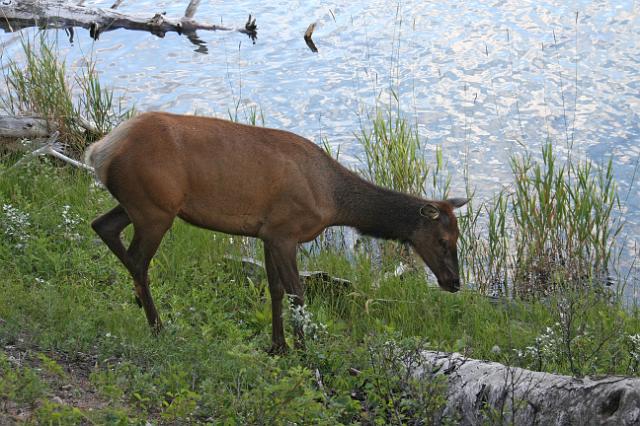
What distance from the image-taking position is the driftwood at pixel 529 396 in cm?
462

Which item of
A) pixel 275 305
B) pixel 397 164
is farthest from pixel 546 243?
pixel 275 305

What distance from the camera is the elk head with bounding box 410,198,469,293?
7.82 metres

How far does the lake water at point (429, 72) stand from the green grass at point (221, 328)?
316cm

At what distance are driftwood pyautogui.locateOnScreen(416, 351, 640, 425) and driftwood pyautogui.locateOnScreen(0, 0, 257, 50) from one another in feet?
34.7

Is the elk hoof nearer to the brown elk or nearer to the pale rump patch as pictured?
the brown elk

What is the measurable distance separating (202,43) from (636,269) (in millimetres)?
Answer: 8439

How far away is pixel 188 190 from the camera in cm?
678

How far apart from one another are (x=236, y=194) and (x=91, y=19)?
9.45 metres

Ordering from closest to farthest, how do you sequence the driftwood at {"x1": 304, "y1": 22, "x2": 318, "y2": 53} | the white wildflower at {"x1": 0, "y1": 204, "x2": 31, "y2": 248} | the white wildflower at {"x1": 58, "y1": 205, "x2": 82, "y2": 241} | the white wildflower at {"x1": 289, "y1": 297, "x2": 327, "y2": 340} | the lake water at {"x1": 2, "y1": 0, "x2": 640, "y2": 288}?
the white wildflower at {"x1": 289, "y1": 297, "x2": 327, "y2": 340} < the white wildflower at {"x1": 0, "y1": 204, "x2": 31, "y2": 248} < the white wildflower at {"x1": 58, "y1": 205, "x2": 82, "y2": 241} < the lake water at {"x1": 2, "y1": 0, "x2": 640, "y2": 288} < the driftwood at {"x1": 304, "y1": 22, "x2": 318, "y2": 53}

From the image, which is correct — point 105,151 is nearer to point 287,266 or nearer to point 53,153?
point 287,266

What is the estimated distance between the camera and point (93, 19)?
15.5 metres

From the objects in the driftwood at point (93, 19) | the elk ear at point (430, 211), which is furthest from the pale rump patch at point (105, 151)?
the driftwood at point (93, 19)

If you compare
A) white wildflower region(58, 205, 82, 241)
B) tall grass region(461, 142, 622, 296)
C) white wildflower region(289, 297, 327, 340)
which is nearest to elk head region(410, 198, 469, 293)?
white wildflower region(289, 297, 327, 340)

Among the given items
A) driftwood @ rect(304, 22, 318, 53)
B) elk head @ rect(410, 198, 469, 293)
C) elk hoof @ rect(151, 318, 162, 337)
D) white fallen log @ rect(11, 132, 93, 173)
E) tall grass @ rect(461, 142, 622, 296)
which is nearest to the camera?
elk hoof @ rect(151, 318, 162, 337)
